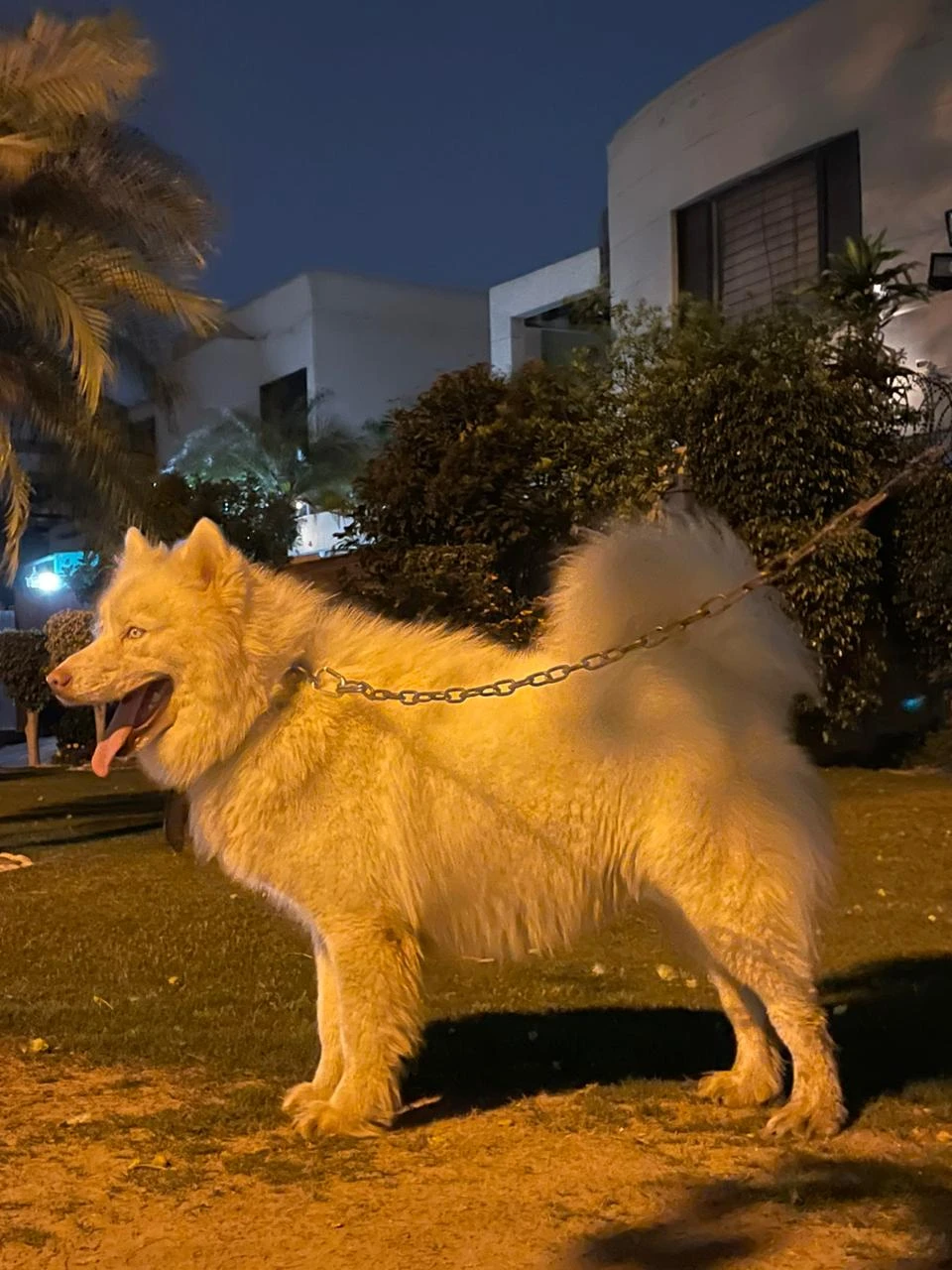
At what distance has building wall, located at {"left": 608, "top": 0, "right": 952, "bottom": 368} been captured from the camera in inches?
731

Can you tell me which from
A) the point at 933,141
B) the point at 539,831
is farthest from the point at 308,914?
the point at 933,141

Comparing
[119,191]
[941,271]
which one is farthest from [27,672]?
[941,271]

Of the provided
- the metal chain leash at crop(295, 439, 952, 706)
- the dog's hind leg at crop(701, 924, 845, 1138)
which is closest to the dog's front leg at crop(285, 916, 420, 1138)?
the metal chain leash at crop(295, 439, 952, 706)

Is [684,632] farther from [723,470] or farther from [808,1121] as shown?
[723,470]

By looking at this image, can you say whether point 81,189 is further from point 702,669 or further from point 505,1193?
point 505,1193

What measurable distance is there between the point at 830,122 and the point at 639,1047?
18.1 metres

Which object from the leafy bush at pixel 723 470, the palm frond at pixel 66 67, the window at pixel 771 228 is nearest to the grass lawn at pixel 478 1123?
the leafy bush at pixel 723 470

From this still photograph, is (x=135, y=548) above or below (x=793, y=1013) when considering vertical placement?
above

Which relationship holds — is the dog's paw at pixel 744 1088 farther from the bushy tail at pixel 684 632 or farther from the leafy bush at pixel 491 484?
the leafy bush at pixel 491 484

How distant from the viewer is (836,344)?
1730cm

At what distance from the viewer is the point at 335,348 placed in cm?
4369

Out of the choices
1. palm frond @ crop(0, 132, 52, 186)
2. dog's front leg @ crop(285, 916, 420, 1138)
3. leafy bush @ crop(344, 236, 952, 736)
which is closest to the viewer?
dog's front leg @ crop(285, 916, 420, 1138)

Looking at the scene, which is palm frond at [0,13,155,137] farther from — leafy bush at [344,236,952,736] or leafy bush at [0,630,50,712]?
leafy bush at [0,630,50,712]

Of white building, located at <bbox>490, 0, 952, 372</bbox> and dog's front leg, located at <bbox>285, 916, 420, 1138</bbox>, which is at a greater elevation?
white building, located at <bbox>490, 0, 952, 372</bbox>
